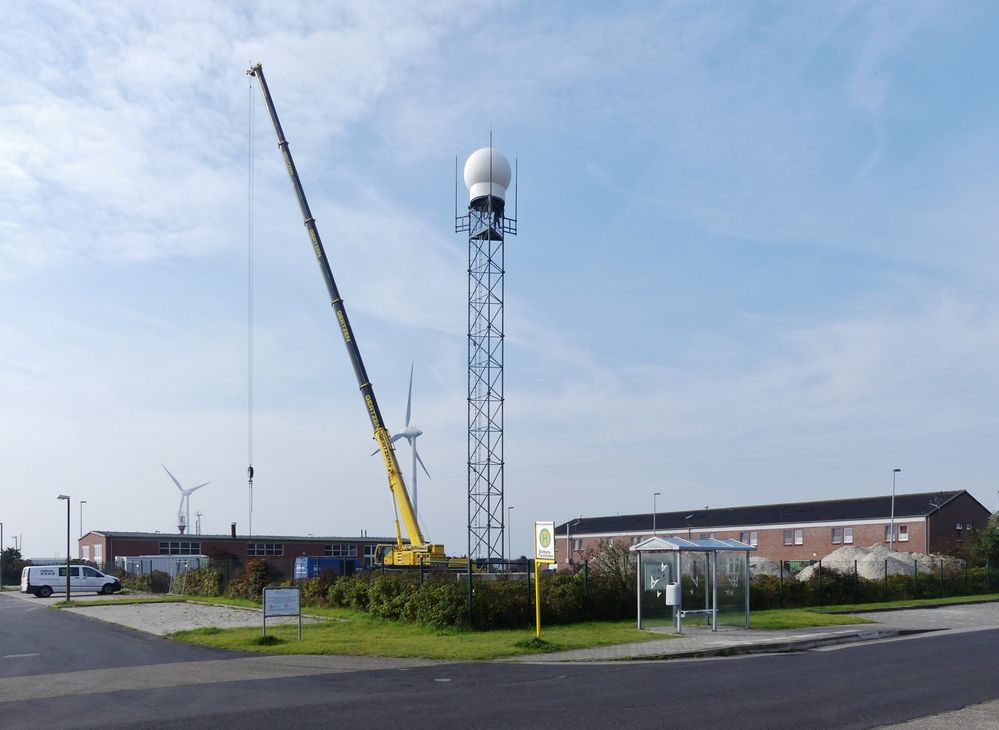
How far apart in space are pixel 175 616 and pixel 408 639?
586 inches

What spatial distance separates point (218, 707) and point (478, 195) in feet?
120

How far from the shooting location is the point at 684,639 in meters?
23.9

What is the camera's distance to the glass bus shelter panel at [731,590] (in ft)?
90.5

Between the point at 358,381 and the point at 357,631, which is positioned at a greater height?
the point at 358,381

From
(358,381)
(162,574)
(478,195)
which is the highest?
(478,195)

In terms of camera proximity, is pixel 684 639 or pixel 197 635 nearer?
pixel 684 639

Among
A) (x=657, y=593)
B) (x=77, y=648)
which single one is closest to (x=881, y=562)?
(x=657, y=593)

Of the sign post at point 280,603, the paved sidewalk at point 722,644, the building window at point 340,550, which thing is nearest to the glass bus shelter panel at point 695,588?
the paved sidewalk at point 722,644

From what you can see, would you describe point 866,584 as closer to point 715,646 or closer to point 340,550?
point 715,646

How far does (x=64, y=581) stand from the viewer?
188 feet

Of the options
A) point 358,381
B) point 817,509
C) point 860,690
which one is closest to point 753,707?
point 860,690

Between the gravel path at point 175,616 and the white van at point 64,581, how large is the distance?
1442 cm

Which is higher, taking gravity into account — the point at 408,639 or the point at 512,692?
the point at 512,692

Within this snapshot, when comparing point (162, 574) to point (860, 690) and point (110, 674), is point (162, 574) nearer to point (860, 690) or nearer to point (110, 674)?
point (110, 674)
